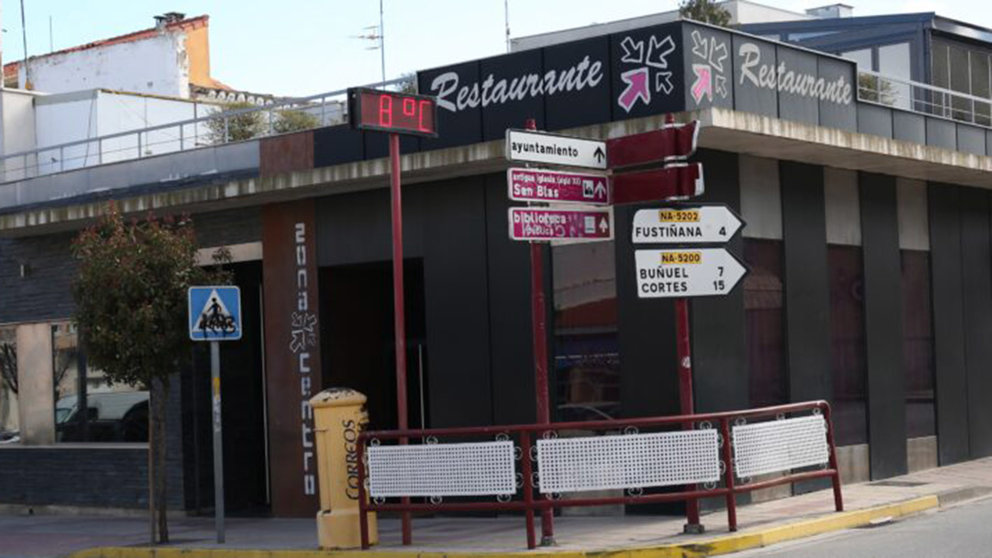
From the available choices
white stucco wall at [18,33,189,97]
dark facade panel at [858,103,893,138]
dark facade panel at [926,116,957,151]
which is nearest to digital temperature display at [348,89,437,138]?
dark facade panel at [858,103,893,138]

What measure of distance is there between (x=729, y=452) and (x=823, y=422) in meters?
1.74

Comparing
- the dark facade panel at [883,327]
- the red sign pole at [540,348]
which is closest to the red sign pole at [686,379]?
the red sign pole at [540,348]

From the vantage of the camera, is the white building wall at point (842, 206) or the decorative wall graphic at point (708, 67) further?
the white building wall at point (842, 206)

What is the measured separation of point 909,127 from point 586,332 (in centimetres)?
552

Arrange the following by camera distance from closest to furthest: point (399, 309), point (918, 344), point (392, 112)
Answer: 1. point (399, 309)
2. point (392, 112)
3. point (918, 344)

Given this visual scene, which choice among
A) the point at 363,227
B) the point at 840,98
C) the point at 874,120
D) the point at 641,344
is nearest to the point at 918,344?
the point at 874,120

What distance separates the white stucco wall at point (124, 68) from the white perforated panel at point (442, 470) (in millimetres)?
25500

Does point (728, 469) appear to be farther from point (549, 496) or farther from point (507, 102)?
point (507, 102)

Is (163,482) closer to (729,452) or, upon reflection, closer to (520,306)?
(520,306)

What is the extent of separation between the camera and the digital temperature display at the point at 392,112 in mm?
13078

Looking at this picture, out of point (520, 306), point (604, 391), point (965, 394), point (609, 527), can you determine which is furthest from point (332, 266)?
point (965, 394)

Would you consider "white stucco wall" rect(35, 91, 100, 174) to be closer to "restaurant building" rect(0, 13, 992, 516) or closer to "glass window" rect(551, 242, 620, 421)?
"restaurant building" rect(0, 13, 992, 516)

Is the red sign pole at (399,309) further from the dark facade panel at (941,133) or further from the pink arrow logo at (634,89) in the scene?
the dark facade panel at (941,133)

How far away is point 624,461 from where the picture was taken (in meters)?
12.8
